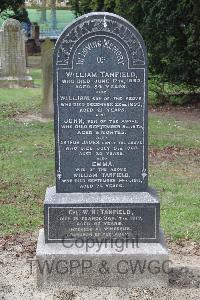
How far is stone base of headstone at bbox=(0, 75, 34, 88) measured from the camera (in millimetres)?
19656

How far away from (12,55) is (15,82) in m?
0.89

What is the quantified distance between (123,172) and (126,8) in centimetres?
1162

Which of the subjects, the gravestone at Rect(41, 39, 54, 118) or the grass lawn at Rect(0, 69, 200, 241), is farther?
the gravestone at Rect(41, 39, 54, 118)

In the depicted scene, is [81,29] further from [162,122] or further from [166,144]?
[162,122]

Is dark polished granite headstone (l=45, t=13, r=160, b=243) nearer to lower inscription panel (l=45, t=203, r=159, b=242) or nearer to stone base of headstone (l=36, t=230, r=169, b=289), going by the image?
lower inscription panel (l=45, t=203, r=159, b=242)

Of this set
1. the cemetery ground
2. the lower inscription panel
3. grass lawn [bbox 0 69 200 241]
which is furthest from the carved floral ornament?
grass lawn [bbox 0 69 200 241]

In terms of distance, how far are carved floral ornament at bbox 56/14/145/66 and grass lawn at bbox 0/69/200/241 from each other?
2339 mm

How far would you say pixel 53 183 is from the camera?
332 inches

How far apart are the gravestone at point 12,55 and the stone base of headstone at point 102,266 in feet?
49.4

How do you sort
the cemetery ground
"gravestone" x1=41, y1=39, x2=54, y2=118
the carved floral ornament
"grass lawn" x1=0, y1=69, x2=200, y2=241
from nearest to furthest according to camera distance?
the carved floral ornament, the cemetery ground, "grass lawn" x1=0, y1=69, x2=200, y2=241, "gravestone" x1=41, y1=39, x2=54, y2=118

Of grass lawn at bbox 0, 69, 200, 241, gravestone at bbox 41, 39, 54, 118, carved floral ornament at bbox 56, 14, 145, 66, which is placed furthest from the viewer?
gravestone at bbox 41, 39, 54, 118

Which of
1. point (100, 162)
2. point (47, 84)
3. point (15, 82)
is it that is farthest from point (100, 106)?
point (15, 82)

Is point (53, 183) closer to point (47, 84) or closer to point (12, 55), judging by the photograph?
point (47, 84)

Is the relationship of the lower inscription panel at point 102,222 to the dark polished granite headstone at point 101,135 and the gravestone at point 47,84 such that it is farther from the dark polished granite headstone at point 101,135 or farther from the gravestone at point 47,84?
the gravestone at point 47,84
